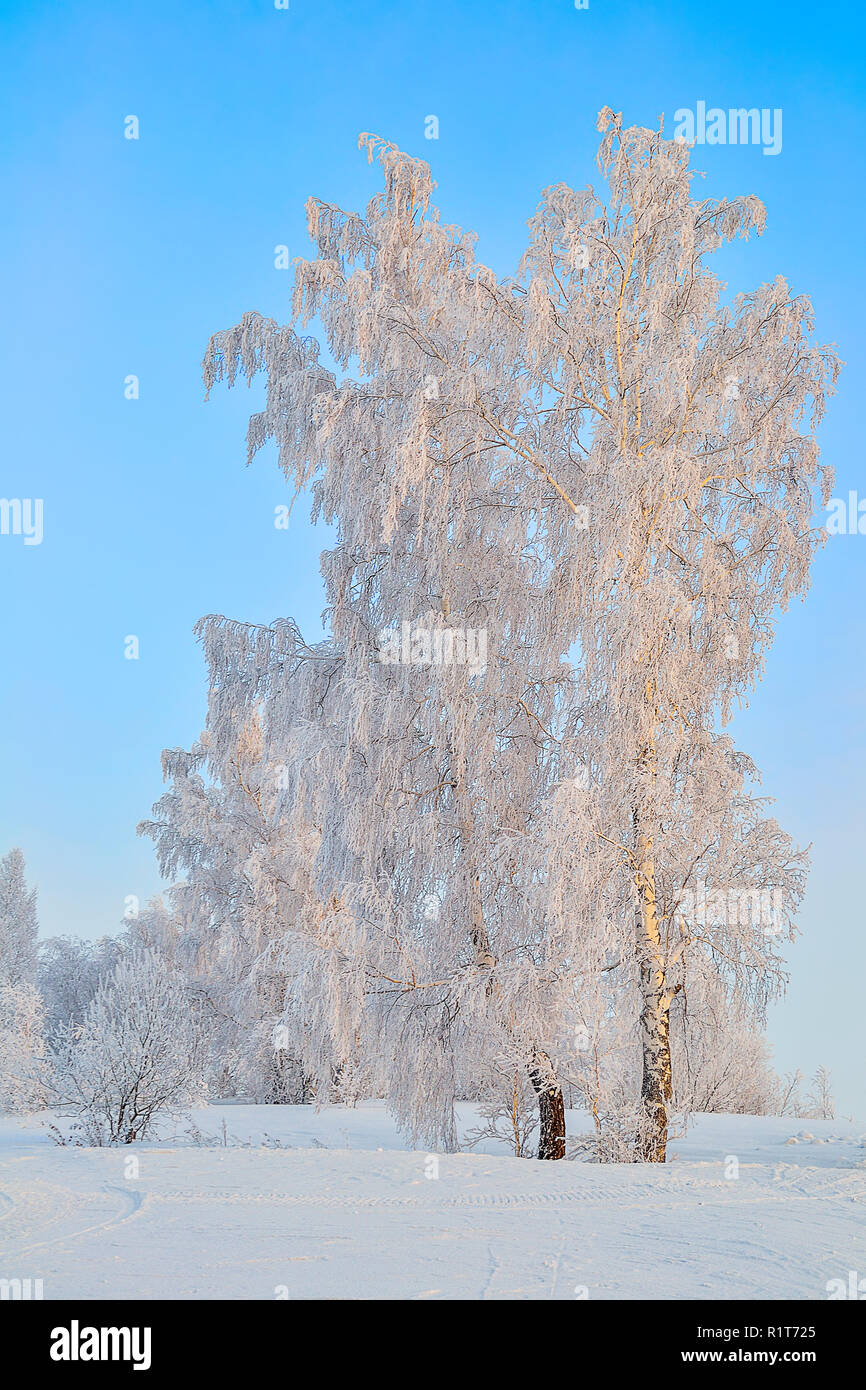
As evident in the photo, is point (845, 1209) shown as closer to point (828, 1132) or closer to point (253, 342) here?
point (828, 1132)

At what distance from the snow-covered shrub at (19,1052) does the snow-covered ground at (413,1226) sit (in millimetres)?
6311

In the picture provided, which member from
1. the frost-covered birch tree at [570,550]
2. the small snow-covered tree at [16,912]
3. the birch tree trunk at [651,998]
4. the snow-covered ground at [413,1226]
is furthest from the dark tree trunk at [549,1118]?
the small snow-covered tree at [16,912]

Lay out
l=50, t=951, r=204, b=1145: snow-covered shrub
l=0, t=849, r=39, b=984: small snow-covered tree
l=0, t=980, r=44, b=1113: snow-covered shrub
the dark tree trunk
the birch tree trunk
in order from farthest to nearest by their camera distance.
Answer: l=0, t=849, r=39, b=984: small snow-covered tree < l=0, t=980, r=44, b=1113: snow-covered shrub < the dark tree trunk < l=50, t=951, r=204, b=1145: snow-covered shrub < the birch tree trunk

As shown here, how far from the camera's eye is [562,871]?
341 inches

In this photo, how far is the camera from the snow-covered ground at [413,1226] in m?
4.07

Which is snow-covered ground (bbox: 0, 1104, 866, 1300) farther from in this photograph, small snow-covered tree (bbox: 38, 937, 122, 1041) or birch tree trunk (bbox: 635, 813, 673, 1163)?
small snow-covered tree (bbox: 38, 937, 122, 1041)

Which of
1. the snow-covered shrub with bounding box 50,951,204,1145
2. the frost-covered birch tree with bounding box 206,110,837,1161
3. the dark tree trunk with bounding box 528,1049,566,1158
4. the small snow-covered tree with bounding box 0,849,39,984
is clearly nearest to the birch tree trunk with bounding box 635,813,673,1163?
the frost-covered birch tree with bounding box 206,110,837,1161

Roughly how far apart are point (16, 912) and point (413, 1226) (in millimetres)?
34955

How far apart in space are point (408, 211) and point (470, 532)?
12.9 feet

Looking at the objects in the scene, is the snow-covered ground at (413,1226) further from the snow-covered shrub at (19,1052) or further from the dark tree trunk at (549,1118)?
the snow-covered shrub at (19,1052)

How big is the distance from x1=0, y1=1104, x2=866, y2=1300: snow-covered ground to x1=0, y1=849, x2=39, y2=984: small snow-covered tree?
2848 cm

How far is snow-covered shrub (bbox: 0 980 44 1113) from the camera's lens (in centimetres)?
1444

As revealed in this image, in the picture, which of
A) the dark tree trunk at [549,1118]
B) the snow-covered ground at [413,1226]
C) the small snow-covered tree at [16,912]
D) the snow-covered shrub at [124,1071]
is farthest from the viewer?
the small snow-covered tree at [16,912]
